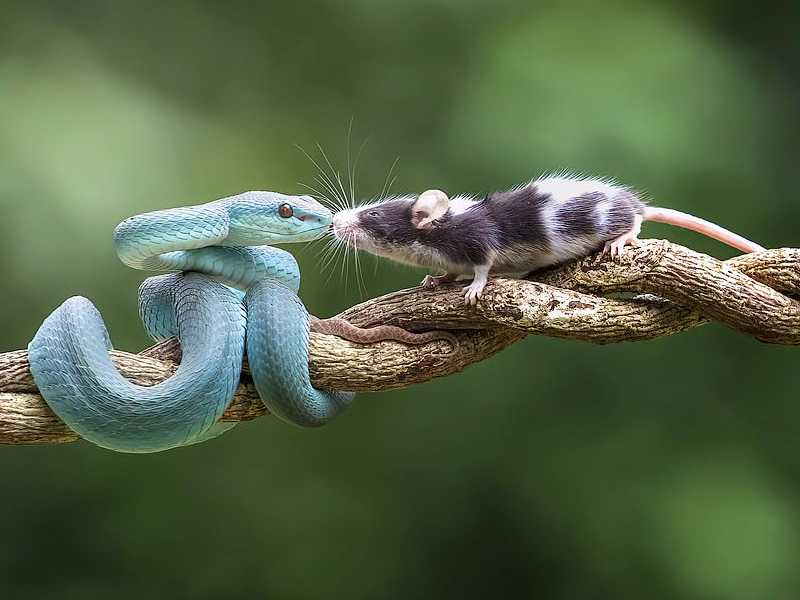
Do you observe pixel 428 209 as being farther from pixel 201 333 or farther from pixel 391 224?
pixel 201 333

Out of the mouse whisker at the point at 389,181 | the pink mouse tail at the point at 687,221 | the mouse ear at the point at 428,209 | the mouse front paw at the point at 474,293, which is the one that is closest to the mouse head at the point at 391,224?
the mouse ear at the point at 428,209

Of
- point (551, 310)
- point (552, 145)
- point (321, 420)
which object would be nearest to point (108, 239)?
point (552, 145)

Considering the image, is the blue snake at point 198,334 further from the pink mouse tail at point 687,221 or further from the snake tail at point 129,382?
the pink mouse tail at point 687,221

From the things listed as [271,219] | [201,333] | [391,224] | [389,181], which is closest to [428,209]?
[391,224]

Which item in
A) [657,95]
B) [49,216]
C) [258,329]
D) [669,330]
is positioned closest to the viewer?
[258,329]

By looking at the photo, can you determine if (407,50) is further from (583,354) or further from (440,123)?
(583,354)

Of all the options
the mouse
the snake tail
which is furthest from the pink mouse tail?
the snake tail

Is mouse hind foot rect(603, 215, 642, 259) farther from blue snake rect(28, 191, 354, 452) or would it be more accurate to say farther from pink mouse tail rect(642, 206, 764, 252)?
blue snake rect(28, 191, 354, 452)
